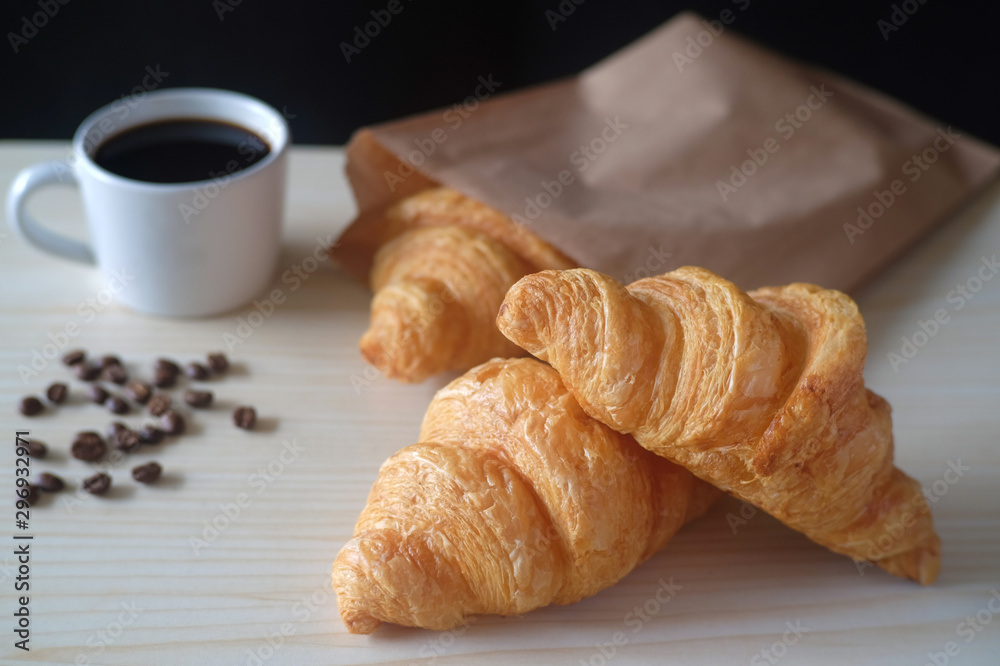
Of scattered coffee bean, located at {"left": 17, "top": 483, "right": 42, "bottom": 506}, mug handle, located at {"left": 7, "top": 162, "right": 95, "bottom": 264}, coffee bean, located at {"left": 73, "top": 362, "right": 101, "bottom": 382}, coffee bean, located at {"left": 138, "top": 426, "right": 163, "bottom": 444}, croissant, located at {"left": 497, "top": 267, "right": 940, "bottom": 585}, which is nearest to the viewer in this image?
croissant, located at {"left": 497, "top": 267, "right": 940, "bottom": 585}

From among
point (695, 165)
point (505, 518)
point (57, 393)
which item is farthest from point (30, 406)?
point (695, 165)

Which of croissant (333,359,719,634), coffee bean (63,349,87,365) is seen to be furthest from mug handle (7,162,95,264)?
croissant (333,359,719,634)

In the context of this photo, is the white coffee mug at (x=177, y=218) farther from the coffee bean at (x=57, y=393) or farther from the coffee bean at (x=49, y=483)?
the coffee bean at (x=49, y=483)

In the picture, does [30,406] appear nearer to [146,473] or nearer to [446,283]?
[146,473]

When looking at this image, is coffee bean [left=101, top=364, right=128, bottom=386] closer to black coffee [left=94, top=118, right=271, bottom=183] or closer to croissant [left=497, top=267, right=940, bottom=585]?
black coffee [left=94, top=118, right=271, bottom=183]

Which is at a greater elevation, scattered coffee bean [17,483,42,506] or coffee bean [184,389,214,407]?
coffee bean [184,389,214,407]

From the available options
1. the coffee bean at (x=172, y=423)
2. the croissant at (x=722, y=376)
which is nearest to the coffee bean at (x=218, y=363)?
the coffee bean at (x=172, y=423)

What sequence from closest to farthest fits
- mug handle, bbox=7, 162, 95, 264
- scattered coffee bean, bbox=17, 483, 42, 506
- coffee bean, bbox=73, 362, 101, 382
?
scattered coffee bean, bbox=17, 483, 42, 506, coffee bean, bbox=73, 362, 101, 382, mug handle, bbox=7, 162, 95, 264
